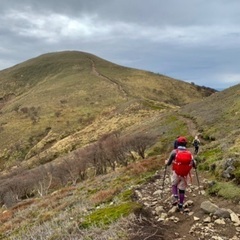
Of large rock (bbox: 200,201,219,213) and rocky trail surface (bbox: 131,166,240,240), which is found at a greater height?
large rock (bbox: 200,201,219,213)

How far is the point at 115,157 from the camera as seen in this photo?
1869 inches

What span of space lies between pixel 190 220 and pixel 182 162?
1916mm

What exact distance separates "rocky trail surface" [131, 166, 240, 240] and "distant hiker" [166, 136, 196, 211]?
0.59m

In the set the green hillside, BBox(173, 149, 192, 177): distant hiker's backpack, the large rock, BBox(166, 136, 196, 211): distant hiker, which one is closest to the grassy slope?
the green hillside

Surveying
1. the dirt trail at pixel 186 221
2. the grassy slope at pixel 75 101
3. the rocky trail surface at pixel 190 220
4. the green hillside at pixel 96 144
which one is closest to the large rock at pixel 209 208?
the rocky trail surface at pixel 190 220

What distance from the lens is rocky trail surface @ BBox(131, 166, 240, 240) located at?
1051 centimetres

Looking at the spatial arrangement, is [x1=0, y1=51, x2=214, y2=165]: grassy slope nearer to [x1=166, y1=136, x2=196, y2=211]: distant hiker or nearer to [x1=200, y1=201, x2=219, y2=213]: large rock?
[x1=166, y1=136, x2=196, y2=211]: distant hiker

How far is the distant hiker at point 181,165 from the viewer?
12445mm

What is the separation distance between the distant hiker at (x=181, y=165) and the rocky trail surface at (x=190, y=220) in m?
0.59

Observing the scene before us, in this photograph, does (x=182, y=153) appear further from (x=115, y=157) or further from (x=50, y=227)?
(x=115, y=157)

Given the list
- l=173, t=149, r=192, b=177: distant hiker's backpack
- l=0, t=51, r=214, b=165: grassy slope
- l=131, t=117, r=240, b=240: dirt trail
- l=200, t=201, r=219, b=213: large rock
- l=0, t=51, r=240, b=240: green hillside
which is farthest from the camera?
l=0, t=51, r=214, b=165: grassy slope

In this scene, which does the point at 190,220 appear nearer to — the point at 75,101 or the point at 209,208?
the point at 209,208

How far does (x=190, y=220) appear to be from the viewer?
11695 mm

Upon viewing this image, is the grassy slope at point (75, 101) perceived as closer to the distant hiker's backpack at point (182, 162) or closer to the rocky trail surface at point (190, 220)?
the rocky trail surface at point (190, 220)
